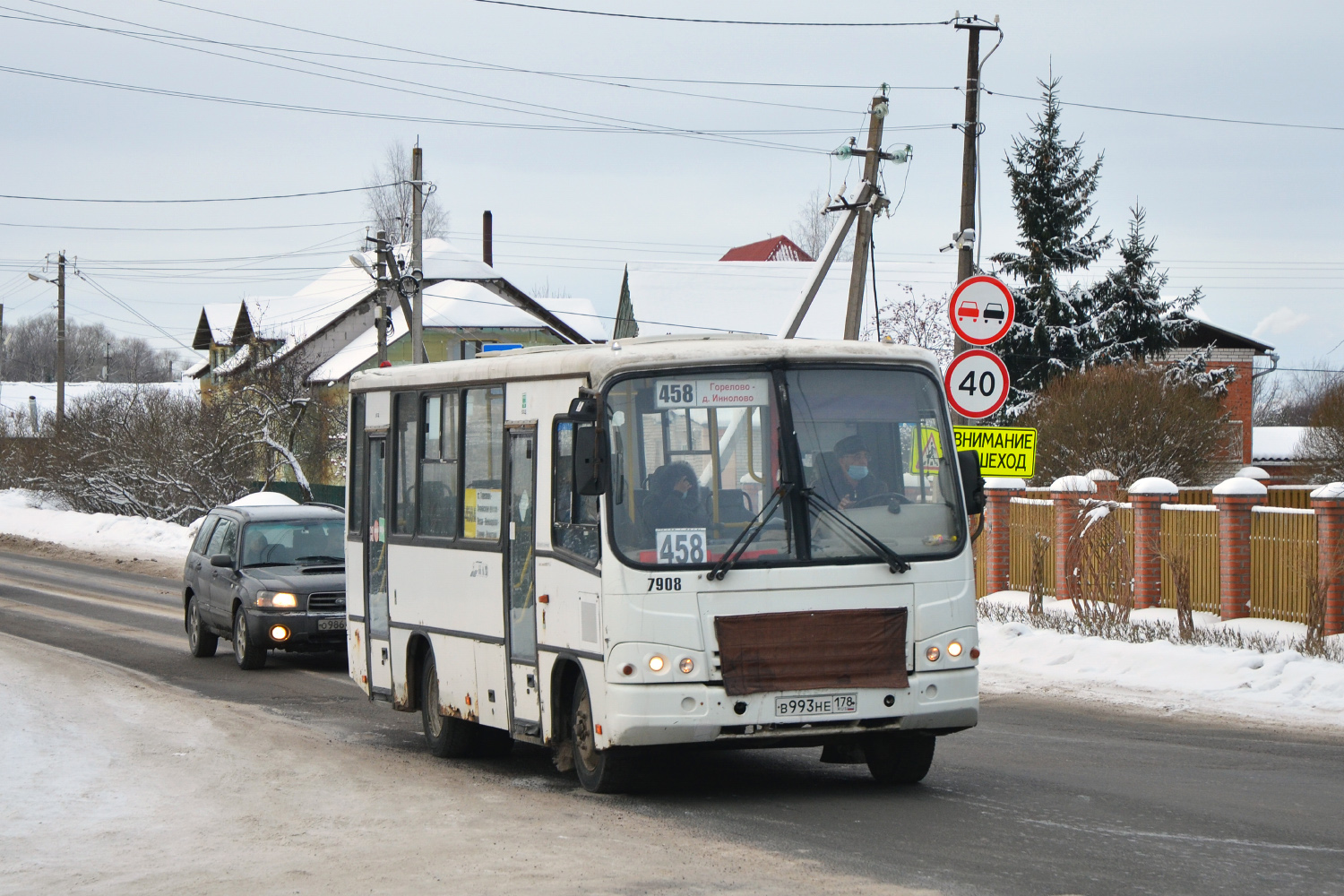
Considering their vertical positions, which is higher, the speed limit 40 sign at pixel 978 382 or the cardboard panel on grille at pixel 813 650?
the speed limit 40 sign at pixel 978 382

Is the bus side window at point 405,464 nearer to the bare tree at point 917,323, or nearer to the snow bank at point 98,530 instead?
the snow bank at point 98,530

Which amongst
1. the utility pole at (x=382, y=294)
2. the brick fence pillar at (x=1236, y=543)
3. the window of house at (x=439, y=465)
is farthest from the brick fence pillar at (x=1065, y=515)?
the utility pole at (x=382, y=294)

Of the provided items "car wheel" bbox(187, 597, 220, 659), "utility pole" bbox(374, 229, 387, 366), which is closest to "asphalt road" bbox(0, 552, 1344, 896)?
"car wheel" bbox(187, 597, 220, 659)

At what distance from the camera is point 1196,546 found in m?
19.3

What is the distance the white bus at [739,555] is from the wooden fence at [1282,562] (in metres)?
9.09

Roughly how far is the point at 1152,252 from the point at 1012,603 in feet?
92.0

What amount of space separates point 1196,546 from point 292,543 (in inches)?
408

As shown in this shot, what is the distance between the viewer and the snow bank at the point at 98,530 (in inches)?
1577

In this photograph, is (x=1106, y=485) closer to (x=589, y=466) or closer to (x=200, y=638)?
(x=200, y=638)

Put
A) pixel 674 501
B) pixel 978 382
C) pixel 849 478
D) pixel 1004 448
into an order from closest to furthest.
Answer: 1. pixel 674 501
2. pixel 849 478
3. pixel 978 382
4. pixel 1004 448

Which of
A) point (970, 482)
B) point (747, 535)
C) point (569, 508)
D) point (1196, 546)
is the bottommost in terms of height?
point (1196, 546)

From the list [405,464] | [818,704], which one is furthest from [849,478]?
[405,464]

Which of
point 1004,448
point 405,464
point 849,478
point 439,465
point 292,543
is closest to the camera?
point 849,478

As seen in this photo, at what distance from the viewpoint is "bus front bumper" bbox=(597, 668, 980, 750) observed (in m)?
8.77
